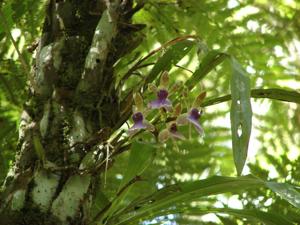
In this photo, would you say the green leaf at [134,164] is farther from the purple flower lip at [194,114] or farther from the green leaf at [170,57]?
the green leaf at [170,57]

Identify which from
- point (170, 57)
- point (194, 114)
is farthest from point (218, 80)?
point (194, 114)

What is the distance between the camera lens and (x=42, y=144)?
3.02 feet

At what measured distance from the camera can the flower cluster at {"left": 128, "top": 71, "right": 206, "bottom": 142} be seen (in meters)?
0.92

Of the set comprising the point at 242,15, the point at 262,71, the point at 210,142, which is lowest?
the point at 210,142

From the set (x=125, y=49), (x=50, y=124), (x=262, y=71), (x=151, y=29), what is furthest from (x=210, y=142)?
(x=50, y=124)

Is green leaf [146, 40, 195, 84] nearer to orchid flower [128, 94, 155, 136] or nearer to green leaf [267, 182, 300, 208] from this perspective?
orchid flower [128, 94, 155, 136]

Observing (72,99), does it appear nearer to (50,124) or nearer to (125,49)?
(50,124)

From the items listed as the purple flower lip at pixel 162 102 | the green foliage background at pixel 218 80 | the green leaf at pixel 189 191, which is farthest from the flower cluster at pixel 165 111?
the green foliage background at pixel 218 80

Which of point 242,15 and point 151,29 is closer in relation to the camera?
point 151,29

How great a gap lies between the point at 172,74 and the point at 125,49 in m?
0.77

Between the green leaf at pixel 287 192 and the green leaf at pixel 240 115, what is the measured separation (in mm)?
98

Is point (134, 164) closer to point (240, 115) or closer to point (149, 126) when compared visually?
point (149, 126)

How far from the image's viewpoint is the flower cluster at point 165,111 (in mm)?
916

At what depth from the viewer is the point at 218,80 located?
2246mm
